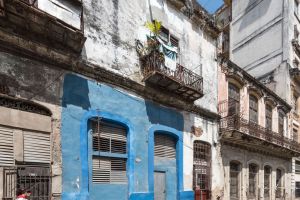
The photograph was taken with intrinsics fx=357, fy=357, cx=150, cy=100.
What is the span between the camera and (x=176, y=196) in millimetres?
11703

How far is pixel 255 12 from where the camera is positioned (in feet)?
85.7

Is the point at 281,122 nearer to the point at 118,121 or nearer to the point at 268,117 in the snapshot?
the point at 268,117

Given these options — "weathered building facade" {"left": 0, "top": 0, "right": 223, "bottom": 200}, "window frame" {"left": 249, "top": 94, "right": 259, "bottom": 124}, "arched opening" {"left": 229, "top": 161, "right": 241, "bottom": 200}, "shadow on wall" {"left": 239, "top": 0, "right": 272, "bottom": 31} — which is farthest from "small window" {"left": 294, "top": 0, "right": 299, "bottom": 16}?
"arched opening" {"left": 229, "top": 161, "right": 241, "bottom": 200}

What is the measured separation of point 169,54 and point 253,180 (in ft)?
29.0

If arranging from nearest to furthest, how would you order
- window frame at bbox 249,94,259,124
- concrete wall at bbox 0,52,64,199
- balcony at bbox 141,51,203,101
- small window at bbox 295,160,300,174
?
concrete wall at bbox 0,52,64,199, balcony at bbox 141,51,203,101, window frame at bbox 249,94,259,124, small window at bbox 295,160,300,174

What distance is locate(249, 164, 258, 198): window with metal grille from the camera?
657 inches

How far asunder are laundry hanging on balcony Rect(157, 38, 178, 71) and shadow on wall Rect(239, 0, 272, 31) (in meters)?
16.2

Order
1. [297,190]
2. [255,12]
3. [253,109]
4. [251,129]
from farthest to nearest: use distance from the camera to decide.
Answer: [255,12], [297,190], [253,109], [251,129]

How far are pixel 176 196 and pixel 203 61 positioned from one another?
17.5ft

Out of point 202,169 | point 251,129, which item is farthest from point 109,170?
point 251,129

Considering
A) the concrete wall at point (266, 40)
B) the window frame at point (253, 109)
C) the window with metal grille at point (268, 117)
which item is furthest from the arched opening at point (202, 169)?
the concrete wall at point (266, 40)

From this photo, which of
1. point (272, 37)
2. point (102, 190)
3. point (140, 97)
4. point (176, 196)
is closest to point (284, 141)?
point (272, 37)

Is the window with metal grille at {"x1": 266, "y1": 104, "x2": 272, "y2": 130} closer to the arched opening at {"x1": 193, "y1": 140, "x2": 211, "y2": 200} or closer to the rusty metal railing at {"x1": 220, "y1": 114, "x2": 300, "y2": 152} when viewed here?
the rusty metal railing at {"x1": 220, "y1": 114, "x2": 300, "y2": 152}

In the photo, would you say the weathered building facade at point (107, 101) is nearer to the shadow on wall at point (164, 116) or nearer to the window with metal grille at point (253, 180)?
the shadow on wall at point (164, 116)
